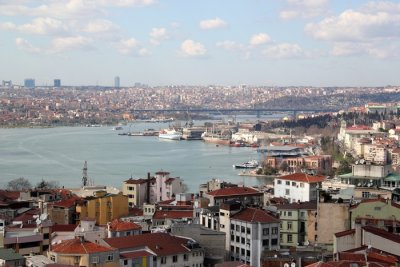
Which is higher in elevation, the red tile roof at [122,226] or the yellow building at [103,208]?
the red tile roof at [122,226]

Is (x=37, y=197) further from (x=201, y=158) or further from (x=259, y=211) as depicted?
(x=201, y=158)

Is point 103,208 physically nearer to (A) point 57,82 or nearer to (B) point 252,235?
(B) point 252,235

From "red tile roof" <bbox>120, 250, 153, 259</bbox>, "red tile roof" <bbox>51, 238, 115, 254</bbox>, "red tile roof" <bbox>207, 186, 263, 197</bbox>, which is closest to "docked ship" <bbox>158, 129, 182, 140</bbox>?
"red tile roof" <bbox>207, 186, 263, 197</bbox>

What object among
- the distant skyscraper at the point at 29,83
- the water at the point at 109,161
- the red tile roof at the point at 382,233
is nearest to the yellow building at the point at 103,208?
the red tile roof at the point at 382,233

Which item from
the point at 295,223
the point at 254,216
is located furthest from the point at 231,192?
the point at 254,216

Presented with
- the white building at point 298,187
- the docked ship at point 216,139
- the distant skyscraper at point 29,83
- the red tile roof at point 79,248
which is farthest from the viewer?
the distant skyscraper at point 29,83

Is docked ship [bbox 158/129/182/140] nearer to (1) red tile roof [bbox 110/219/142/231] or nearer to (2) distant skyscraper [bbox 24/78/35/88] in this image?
(1) red tile roof [bbox 110/219/142/231]

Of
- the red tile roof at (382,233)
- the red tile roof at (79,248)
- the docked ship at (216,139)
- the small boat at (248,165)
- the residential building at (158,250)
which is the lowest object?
the docked ship at (216,139)

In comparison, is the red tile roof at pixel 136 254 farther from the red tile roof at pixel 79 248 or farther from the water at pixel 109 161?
the water at pixel 109 161
